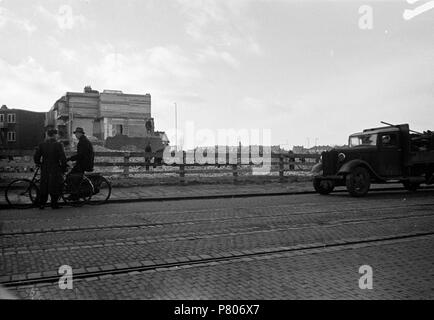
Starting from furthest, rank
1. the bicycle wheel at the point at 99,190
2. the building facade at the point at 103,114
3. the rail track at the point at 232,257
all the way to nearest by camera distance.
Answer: the building facade at the point at 103,114
the bicycle wheel at the point at 99,190
the rail track at the point at 232,257

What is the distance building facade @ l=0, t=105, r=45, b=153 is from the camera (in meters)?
52.5

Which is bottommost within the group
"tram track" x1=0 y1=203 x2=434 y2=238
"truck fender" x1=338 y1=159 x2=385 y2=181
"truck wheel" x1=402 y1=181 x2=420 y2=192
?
"tram track" x1=0 y1=203 x2=434 y2=238

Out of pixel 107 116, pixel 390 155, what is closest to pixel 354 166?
pixel 390 155

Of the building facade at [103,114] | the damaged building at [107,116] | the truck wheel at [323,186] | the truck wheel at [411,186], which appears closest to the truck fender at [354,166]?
the truck wheel at [323,186]

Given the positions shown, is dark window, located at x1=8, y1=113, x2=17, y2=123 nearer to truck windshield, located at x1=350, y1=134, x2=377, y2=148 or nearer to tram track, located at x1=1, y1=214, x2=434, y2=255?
truck windshield, located at x1=350, y1=134, x2=377, y2=148

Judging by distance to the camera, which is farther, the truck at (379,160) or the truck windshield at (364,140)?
the truck windshield at (364,140)

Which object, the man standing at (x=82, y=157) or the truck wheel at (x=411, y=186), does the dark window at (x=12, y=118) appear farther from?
the truck wheel at (x=411, y=186)

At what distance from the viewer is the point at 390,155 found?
13.2m

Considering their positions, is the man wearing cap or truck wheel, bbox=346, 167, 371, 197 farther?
truck wheel, bbox=346, 167, 371, 197

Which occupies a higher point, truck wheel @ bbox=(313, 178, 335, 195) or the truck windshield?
the truck windshield

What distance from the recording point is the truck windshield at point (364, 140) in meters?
13.3

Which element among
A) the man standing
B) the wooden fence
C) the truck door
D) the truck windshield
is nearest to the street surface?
the man standing

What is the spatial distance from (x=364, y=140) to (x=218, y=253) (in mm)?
10038

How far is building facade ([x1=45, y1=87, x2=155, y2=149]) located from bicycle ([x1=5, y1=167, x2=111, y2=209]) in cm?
4237
